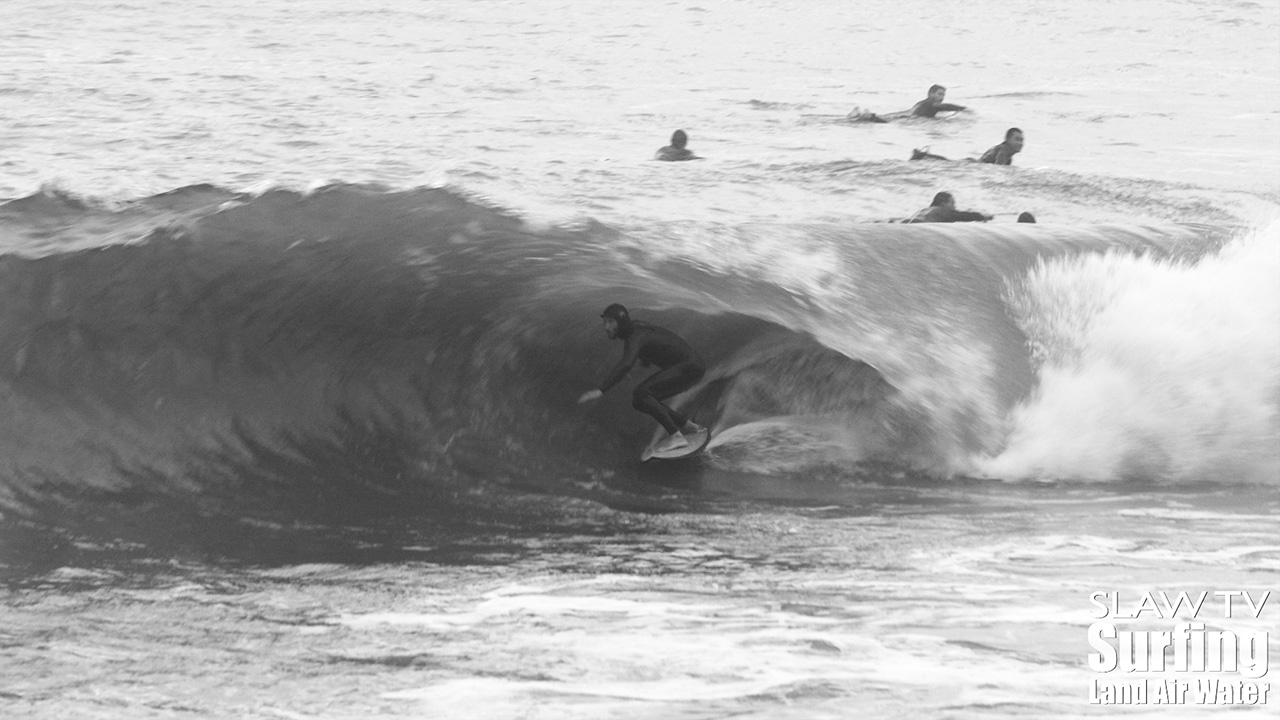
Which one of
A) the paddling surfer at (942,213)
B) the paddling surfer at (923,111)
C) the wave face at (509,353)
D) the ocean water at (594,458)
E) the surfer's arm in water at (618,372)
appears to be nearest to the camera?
the ocean water at (594,458)

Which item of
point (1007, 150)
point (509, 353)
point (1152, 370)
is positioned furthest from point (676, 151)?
point (1152, 370)

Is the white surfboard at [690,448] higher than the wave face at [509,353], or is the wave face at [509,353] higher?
the wave face at [509,353]

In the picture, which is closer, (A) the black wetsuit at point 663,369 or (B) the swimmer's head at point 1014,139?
(A) the black wetsuit at point 663,369

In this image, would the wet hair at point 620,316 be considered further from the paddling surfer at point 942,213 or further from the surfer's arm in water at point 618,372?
the paddling surfer at point 942,213

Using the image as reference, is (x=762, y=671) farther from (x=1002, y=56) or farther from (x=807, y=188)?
(x=1002, y=56)

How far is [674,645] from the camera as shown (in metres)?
4.99

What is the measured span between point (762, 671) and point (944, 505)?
273cm

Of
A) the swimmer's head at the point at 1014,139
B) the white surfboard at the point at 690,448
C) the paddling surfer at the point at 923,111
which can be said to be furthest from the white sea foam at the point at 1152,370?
the paddling surfer at the point at 923,111

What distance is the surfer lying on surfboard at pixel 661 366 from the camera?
7.66 metres

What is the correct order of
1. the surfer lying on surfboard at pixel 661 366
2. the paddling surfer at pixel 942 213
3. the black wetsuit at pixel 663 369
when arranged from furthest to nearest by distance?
the paddling surfer at pixel 942 213, the black wetsuit at pixel 663 369, the surfer lying on surfboard at pixel 661 366

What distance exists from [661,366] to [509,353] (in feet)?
3.79

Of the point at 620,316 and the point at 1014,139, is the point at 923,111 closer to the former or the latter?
the point at 1014,139

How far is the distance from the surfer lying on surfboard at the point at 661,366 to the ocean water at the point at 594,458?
234 mm

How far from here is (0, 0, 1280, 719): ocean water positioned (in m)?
4.85
